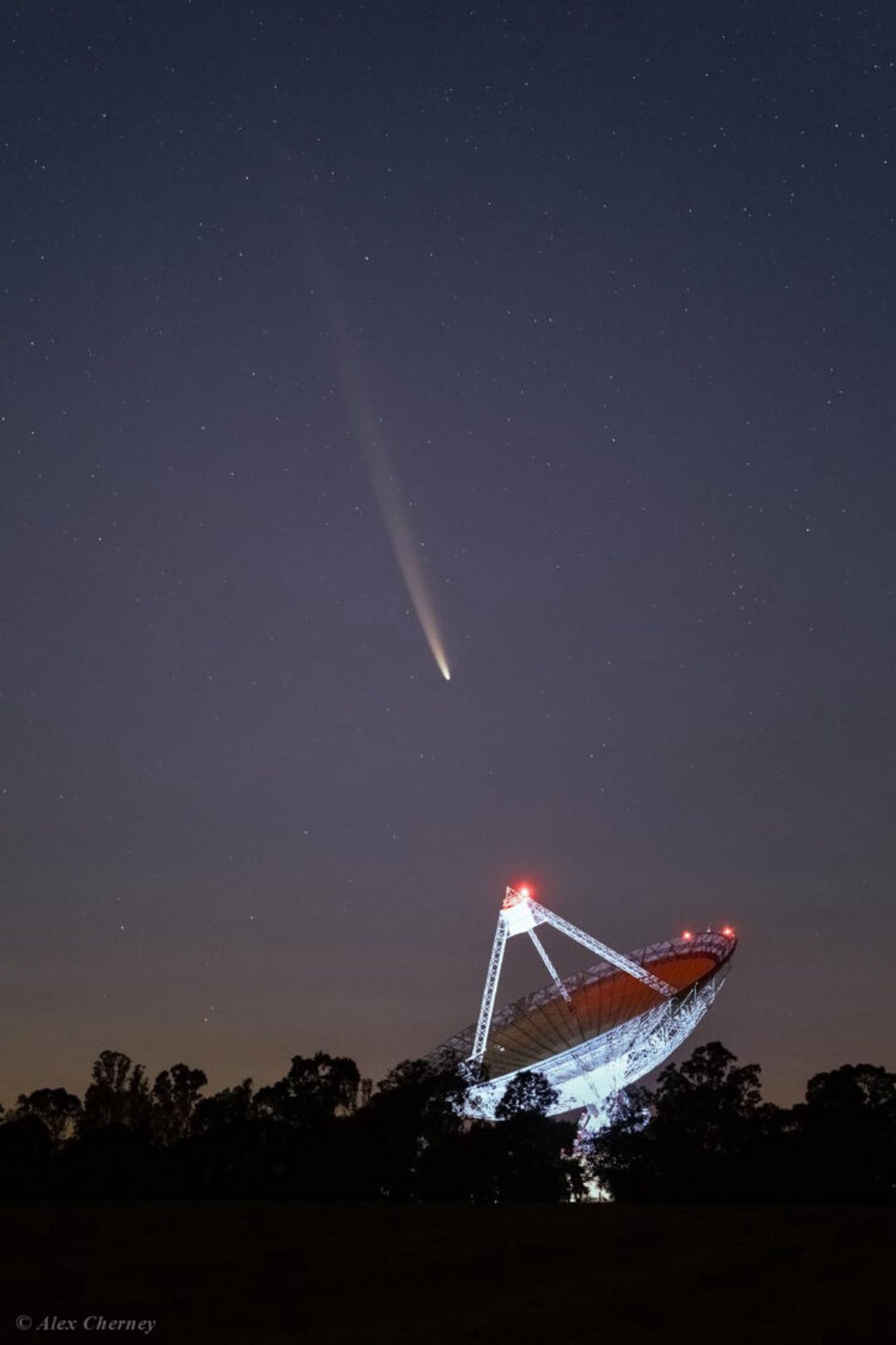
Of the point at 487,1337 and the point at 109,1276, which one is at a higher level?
the point at 109,1276

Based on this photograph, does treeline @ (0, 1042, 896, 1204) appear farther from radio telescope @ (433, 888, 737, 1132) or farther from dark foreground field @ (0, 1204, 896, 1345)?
dark foreground field @ (0, 1204, 896, 1345)

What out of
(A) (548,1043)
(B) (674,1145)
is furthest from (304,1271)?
(A) (548,1043)

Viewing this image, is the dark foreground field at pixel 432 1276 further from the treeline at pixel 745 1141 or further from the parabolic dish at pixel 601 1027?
the parabolic dish at pixel 601 1027

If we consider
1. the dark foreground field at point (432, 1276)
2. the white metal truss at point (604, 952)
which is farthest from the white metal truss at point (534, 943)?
the dark foreground field at point (432, 1276)

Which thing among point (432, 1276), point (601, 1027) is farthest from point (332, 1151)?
point (432, 1276)

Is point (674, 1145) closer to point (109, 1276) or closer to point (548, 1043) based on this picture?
point (548, 1043)

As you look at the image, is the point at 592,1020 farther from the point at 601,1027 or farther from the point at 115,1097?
the point at 115,1097

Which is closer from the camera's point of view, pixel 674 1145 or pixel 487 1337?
pixel 487 1337
